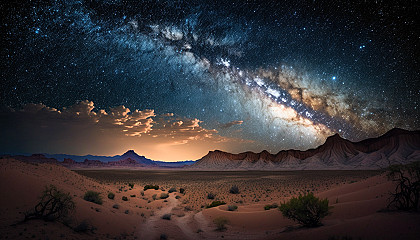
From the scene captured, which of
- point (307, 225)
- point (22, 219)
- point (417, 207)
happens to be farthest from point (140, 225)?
point (417, 207)

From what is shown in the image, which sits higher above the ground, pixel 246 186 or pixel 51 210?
pixel 51 210

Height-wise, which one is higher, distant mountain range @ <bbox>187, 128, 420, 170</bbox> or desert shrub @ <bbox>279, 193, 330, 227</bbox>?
distant mountain range @ <bbox>187, 128, 420, 170</bbox>

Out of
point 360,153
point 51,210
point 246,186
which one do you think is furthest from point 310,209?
point 360,153

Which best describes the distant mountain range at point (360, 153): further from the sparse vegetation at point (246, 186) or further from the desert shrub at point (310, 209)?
the desert shrub at point (310, 209)

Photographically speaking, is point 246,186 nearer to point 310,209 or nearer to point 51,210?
point 310,209

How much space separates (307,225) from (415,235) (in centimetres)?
445

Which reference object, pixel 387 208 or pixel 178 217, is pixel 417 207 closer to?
pixel 387 208

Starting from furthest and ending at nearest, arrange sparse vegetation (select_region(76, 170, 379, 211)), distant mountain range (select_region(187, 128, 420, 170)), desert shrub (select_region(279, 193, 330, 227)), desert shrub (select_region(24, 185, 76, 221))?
distant mountain range (select_region(187, 128, 420, 170))
sparse vegetation (select_region(76, 170, 379, 211))
desert shrub (select_region(24, 185, 76, 221))
desert shrub (select_region(279, 193, 330, 227))

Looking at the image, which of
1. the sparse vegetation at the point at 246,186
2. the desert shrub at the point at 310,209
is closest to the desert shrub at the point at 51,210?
the sparse vegetation at the point at 246,186

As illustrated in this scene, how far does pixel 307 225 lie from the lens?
1119 cm

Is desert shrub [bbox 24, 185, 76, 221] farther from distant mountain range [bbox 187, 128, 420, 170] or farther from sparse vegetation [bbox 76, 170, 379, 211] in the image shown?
distant mountain range [bbox 187, 128, 420, 170]


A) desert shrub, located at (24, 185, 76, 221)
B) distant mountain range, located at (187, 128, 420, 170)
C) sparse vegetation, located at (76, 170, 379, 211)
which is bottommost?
sparse vegetation, located at (76, 170, 379, 211)

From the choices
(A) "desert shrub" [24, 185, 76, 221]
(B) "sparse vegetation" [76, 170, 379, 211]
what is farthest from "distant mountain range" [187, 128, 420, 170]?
(A) "desert shrub" [24, 185, 76, 221]

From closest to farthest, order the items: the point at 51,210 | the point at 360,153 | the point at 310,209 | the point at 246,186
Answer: the point at 310,209, the point at 51,210, the point at 246,186, the point at 360,153
